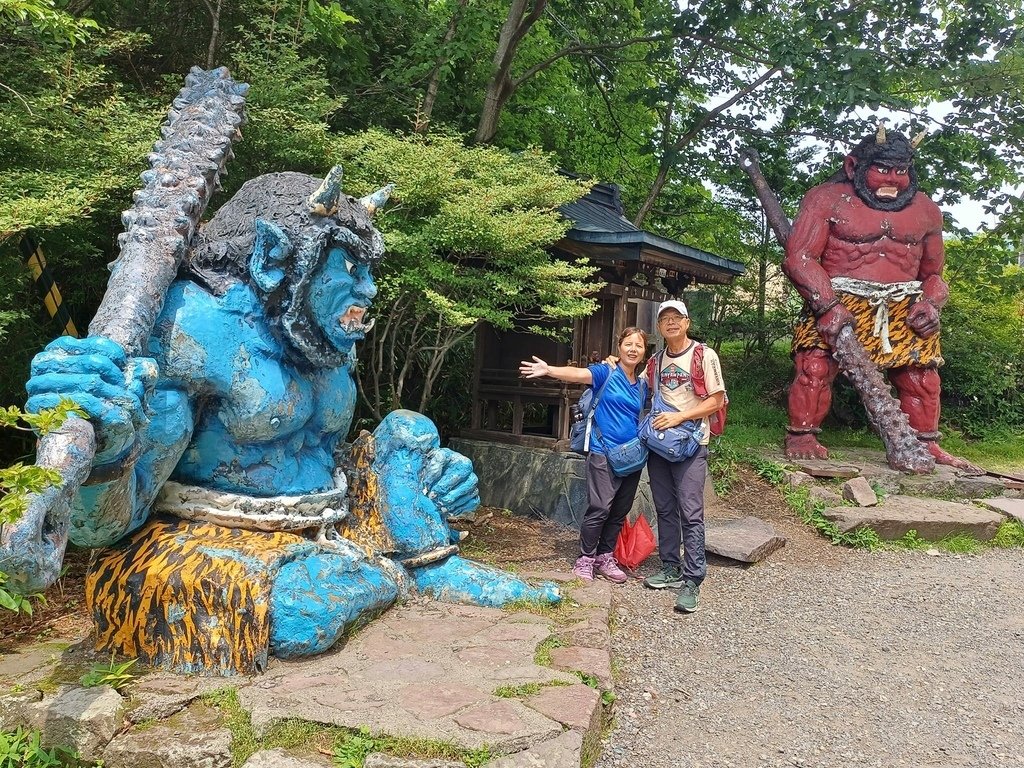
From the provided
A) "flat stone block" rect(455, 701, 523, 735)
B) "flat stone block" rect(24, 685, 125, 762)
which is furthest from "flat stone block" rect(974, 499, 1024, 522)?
"flat stone block" rect(24, 685, 125, 762)

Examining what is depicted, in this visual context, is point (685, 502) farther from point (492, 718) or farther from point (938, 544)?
point (938, 544)

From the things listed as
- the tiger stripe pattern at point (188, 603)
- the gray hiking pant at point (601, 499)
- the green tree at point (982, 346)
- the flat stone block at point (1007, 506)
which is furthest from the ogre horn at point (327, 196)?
the green tree at point (982, 346)

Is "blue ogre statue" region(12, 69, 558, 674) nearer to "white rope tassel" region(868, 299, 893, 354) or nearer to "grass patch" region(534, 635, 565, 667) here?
"grass patch" region(534, 635, 565, 667)

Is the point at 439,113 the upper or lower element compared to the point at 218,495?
upper

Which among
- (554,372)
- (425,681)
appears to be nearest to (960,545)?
(554,372)

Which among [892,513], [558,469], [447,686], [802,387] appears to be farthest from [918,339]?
[447,686]

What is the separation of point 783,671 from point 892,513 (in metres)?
3.80

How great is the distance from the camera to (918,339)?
8.61 metres

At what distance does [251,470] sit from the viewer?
11.5 feet

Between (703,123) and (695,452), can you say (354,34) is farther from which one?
(695,452)

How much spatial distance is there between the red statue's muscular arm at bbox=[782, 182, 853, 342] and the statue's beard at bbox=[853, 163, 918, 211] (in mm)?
198

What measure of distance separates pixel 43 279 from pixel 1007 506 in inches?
324

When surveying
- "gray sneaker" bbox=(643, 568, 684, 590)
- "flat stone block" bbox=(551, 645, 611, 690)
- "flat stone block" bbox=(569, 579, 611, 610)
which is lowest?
"gray sneaker" bbox=(643, 568, 684, 590)

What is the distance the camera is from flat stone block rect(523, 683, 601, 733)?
2850 mm
